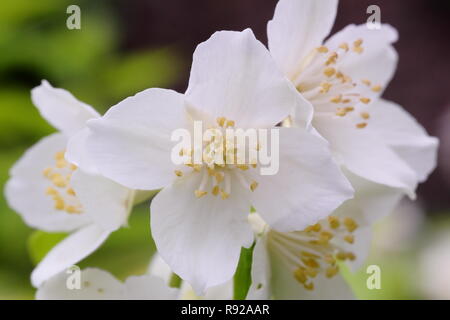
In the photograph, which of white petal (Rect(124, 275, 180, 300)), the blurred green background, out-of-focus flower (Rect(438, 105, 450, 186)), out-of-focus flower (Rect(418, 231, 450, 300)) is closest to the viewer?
white petal (Rect(124, 275, 180, 300))

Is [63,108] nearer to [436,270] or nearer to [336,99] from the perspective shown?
[336,99]

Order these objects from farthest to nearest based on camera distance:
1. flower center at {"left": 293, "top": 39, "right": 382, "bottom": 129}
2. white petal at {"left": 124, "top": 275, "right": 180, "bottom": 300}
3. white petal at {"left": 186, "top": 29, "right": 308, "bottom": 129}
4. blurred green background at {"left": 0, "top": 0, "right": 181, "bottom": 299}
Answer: blurred green background at {"left": 0, "top": 0, "right": 181, "bottom": 299}, flower center at {"left": 293, "top": 39, "right": 382, "bottom": 129}, white petal at {"left": 124, "top": 275, "right": 180, "bottom": 300}, white petal at {"left": 186, "top": 29, "right": 308, "bottom": 129}

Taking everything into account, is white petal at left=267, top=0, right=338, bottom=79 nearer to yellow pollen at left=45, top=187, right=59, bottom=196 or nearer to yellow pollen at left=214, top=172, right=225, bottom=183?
yellow pollen at left=214, top=172, right=225, bottom=183

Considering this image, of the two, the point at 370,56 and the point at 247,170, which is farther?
the point at 370,56

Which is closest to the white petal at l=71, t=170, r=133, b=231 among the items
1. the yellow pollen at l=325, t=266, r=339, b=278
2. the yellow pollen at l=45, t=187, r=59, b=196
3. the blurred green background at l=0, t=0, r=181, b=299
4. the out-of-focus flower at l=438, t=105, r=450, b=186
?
the yellow pollen at l=45, t=187, r=59, b=196

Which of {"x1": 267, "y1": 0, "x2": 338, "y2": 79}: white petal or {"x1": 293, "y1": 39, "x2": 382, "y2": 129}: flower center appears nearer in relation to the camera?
{"x1": 267, "y1": 0, "x2": 338, "y2": 79}: white petal

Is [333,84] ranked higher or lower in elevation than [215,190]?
higher

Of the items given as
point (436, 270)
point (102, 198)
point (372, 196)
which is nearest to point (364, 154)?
point (372, 196)
